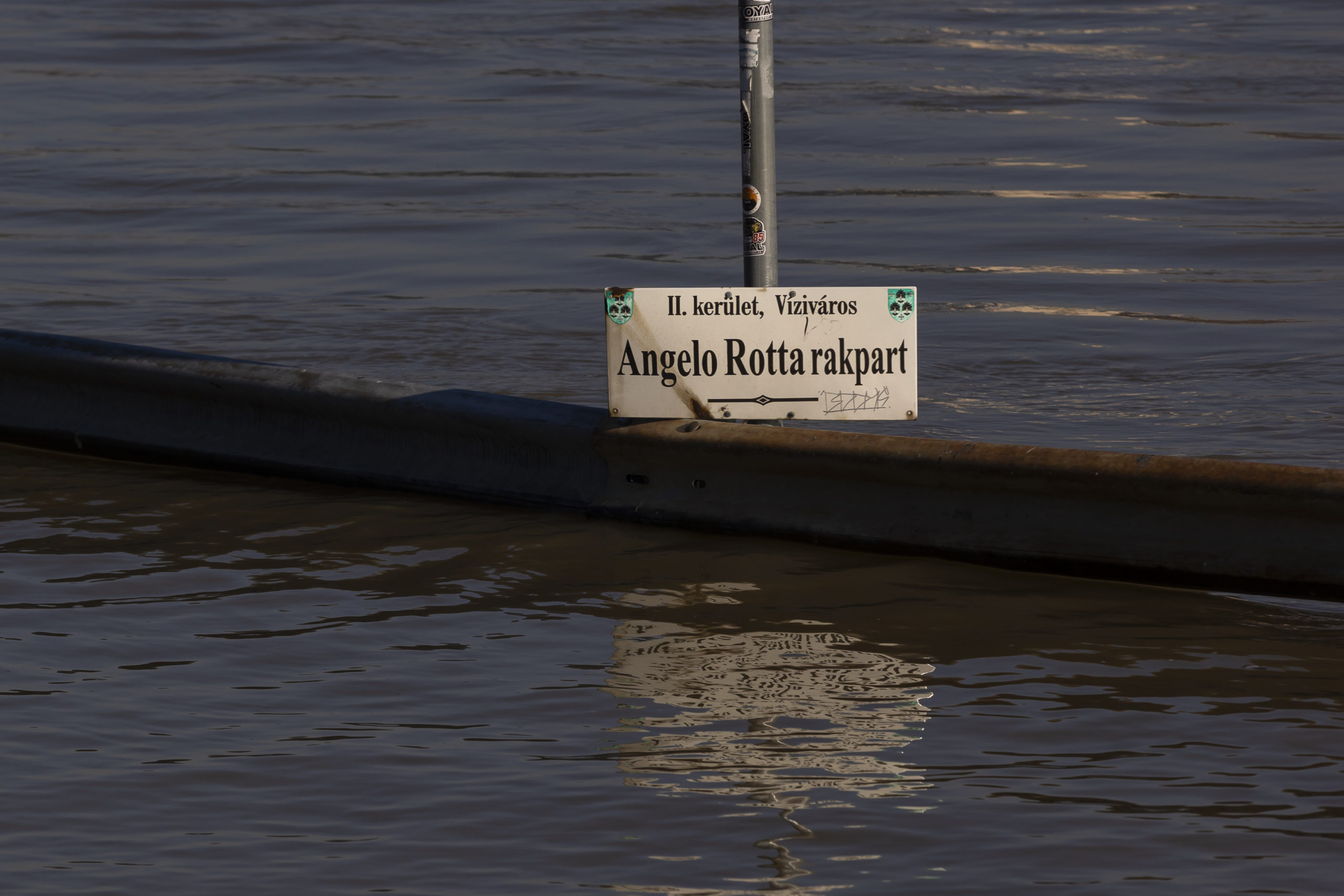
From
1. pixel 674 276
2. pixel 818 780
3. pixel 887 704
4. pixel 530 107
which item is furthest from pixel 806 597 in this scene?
pixel 530 107

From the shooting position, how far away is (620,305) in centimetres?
661

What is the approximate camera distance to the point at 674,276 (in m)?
11.3

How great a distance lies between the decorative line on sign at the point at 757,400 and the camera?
6621mm

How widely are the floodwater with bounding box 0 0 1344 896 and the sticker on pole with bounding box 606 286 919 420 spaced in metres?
0.54

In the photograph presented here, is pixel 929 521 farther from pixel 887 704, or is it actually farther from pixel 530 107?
pixel 530 107

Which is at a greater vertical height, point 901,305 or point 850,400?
point 901,305

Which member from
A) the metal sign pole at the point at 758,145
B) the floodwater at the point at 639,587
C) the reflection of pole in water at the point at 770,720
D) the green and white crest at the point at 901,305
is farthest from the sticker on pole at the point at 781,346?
the reflection of pole in water at the point at 770,720

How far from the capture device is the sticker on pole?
655cm

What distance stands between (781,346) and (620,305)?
565 mm

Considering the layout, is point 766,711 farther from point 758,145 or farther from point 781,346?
point 758,145

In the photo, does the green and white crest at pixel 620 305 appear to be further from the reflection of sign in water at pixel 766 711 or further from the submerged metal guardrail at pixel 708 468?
the reflection of sign in water at pixel 766 711

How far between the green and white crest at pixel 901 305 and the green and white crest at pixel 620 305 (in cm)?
87

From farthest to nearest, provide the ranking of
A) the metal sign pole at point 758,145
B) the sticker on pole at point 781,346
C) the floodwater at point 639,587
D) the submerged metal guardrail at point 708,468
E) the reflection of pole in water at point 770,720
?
the sticker on pole at point 781,346
the metal sign pole at point 758,145
the submerged metal guardrail at point 708,468
the reflection of pole in water at point 770,720
the floodwater at point 639,587

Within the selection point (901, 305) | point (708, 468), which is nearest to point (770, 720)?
point (708, 468)
